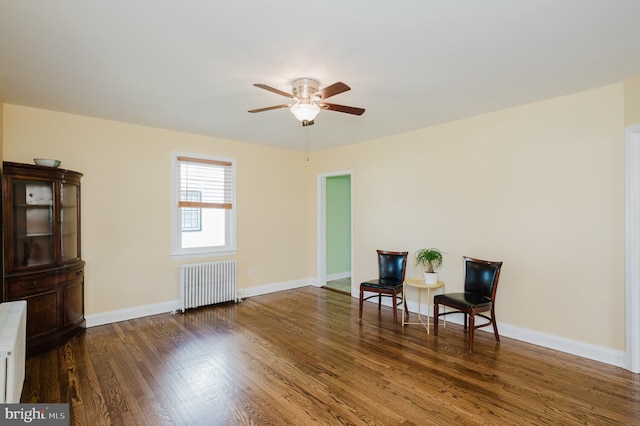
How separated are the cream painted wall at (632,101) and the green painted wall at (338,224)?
14.2 ft

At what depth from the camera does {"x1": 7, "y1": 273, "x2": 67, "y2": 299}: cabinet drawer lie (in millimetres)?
3029

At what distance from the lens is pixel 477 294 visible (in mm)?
3590

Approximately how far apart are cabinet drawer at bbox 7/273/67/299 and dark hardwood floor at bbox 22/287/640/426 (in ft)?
2.17

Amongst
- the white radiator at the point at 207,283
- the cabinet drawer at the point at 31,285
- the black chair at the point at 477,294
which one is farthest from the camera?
the white radiator at the point at 207,283

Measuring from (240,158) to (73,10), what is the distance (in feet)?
11.3

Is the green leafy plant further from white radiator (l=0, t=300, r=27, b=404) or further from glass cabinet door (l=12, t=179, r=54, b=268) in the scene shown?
glass cabinet door (l=12, t=179, r=54, b=268)

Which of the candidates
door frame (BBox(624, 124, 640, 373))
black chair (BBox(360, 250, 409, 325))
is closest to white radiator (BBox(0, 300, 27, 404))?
black chair (BBox(360, 250, 409, 325))

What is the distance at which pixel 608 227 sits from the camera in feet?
9.78

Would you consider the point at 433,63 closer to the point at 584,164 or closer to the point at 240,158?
the point at 584,164

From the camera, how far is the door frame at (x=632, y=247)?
2.77m

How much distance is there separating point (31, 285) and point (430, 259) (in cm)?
440

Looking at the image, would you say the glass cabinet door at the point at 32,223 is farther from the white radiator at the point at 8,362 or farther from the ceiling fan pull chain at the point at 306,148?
the ceiling fan pull chain at the point at 306,148

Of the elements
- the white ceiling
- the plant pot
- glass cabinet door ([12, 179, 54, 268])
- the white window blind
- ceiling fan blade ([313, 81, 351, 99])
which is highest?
the white ceiling

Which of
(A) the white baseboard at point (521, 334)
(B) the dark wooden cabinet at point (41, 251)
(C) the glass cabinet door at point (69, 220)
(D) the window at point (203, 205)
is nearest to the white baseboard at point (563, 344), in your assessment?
(A) the white baseboard at point (521, 334)
